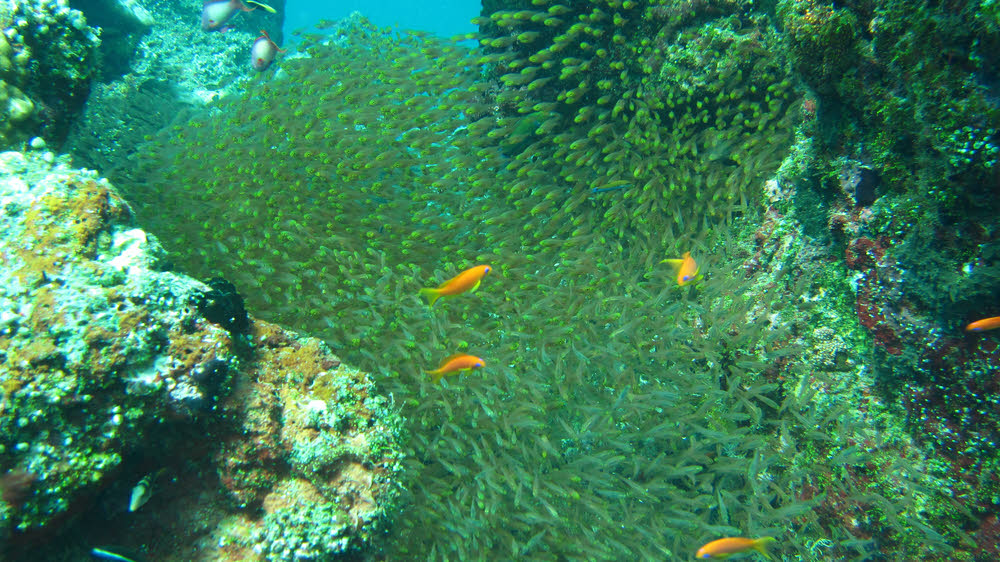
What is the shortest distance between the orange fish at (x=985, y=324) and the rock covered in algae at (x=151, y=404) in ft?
11.3

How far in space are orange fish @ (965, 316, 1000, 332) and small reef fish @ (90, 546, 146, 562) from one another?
4429 millimetres

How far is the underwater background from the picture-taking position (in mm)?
2295

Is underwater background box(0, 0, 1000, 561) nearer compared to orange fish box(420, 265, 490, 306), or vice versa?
underwater background box(0, 0, 1000, 561)

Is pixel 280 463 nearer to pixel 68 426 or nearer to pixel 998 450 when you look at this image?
pixel 68 426

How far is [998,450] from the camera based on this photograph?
8.28 feet

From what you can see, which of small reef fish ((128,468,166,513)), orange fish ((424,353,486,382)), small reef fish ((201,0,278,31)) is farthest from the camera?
small reef fish ((201,0,278,31))

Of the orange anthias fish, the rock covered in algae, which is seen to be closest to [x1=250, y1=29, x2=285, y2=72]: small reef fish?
the rock covered in algae

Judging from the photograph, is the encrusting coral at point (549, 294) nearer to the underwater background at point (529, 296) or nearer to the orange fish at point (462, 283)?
the underwater background at point (529, 296)

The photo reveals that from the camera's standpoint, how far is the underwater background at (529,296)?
2295 millimetres

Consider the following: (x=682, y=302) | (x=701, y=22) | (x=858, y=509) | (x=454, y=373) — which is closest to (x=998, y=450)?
(x=858, y=509)

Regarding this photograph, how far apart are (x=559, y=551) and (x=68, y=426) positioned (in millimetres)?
3202

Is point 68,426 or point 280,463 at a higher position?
A: point 68,426

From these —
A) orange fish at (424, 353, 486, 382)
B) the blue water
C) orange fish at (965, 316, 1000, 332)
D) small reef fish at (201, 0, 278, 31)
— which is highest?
the blue water

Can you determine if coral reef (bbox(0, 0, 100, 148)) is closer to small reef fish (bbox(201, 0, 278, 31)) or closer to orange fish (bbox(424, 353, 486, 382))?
orange fish (bbox(424, 353, 486, 382))
